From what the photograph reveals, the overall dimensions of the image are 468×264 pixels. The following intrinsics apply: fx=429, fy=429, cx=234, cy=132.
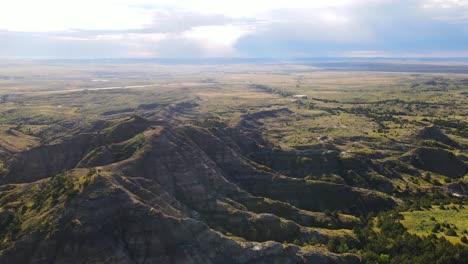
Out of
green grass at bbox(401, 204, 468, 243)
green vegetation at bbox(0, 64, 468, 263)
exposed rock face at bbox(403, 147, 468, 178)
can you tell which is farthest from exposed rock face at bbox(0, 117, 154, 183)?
exposed rock face at bbox(403, 147, 468, 178)

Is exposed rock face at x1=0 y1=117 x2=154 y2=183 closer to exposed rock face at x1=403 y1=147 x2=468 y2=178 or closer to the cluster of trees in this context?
the cluster of trees

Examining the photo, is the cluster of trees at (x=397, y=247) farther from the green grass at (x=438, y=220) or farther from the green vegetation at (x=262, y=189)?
the green grass at (x=438, y=220)

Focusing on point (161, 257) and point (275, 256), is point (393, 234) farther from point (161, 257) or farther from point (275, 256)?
point (161, 257)

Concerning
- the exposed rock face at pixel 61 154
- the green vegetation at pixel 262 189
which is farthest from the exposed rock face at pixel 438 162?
the exposed rock face at pixel 61 154

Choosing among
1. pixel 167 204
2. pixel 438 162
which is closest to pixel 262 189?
pixel 167 204

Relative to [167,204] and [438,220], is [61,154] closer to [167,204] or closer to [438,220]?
[167,204]

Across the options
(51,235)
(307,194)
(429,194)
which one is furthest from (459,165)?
(51,235)
